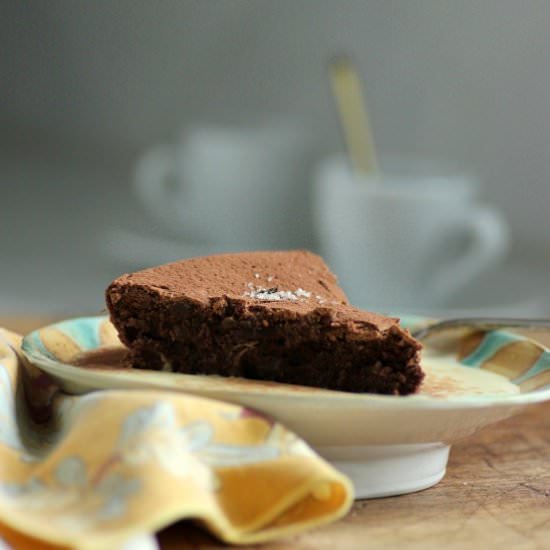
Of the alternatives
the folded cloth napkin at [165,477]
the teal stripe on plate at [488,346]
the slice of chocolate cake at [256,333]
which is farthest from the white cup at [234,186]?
the folded cloth napkin at [165,477]

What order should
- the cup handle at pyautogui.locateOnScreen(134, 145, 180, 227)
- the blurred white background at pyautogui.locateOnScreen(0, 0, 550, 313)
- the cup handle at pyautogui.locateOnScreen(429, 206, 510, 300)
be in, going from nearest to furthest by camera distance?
1. the cup handle at pyautogui.locateOnScreen(429, 206, 510, 300)
2. the cup handle at pyautogui.locateOnScreen(134, 145, 180, 227)
3. the blurred white background at pyautogui.locateOnScreen(0, 0, 550, 313)

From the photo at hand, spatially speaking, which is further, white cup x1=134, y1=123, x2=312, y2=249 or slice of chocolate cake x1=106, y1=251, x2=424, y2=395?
white cup x1=134, y1=123, x2=312, y2=249

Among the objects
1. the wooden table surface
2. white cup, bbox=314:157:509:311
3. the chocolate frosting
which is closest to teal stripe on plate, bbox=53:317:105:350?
the chocolate frosting

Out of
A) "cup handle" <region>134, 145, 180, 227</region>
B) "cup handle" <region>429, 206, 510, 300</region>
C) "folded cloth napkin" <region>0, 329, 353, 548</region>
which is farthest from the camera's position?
"cup handle" <region>134, 145, 180, 227</region>

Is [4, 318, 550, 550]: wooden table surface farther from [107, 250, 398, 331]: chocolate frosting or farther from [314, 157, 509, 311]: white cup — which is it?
[314, 157, 509, 311]: white cup

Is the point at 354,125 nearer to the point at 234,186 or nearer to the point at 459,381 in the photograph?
the point at 234,186

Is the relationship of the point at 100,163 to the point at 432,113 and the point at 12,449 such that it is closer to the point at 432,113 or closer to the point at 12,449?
the point at 432,113
